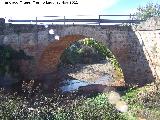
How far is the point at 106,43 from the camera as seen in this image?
2112 cm

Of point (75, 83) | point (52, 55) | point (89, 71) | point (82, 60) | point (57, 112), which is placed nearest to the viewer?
point (57, 112)

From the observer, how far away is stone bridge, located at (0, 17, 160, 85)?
1981cm

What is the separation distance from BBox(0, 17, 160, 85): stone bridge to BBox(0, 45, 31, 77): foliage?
1.22 feet

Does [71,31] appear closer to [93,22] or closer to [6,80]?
[93,22]

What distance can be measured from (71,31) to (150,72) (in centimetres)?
525

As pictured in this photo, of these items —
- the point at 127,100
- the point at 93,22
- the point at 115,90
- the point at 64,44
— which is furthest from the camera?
the point at 64,44

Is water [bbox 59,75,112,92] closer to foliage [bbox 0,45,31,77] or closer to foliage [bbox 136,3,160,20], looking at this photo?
foliage [bbox 0,45,31,77]

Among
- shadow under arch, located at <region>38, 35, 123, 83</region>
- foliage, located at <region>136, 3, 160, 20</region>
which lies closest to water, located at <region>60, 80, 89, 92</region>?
shadow under arch, located at <region>38, 35, 123, 83</region>

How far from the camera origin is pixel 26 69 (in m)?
23.1

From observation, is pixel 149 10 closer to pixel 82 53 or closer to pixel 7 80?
pixel 82 53

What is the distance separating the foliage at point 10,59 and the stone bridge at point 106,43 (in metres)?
0.37

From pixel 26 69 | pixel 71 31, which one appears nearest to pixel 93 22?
pixel 71 31

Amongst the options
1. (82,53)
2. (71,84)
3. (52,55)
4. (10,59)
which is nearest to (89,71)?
(52,55)

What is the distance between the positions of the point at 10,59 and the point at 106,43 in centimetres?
578
